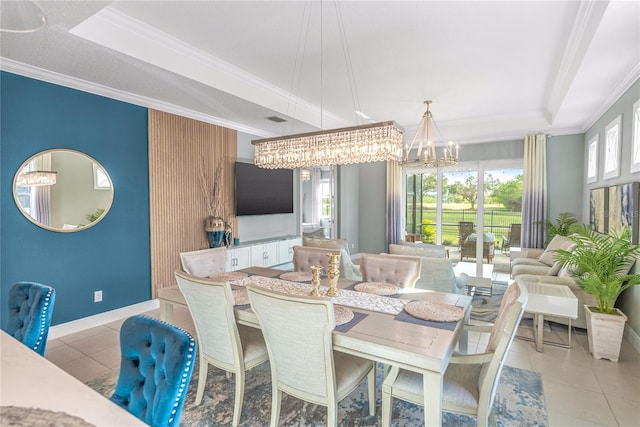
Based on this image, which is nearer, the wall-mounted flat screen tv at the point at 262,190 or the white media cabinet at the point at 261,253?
the white media cabinet at the point at 261,253

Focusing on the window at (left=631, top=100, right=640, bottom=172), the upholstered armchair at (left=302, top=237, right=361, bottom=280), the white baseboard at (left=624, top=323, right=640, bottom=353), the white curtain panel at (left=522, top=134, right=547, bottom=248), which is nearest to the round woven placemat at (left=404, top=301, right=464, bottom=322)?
the upholstered armchair at (left=302, top=237, right=361, bottom=280)

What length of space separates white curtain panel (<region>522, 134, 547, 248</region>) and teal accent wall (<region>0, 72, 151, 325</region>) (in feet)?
20.2

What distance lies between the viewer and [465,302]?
7.34 ft

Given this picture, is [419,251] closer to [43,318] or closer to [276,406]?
[276,406]

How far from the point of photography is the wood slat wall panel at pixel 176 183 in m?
4.11

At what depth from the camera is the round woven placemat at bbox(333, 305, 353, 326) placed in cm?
185

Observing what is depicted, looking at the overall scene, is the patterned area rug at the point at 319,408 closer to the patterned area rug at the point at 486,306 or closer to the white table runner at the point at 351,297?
the white table runner at the point at 351,297

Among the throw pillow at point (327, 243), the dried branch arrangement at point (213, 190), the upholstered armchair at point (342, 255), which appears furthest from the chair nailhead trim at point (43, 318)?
the dried branch arrangement at point (213, 190)

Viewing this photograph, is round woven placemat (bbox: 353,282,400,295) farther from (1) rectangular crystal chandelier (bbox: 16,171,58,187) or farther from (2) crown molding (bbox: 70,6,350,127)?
(1) rectangular crystal chandelier (bbox: 16,171,58,187)

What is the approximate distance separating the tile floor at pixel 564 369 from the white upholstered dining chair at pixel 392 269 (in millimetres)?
1040

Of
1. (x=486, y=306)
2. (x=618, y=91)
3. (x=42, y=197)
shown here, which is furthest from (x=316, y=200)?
Result: (x=618, y=91)

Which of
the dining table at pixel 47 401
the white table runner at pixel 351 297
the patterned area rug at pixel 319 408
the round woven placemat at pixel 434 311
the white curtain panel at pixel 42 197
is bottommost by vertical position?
the patterned area rug at pixel 319 408

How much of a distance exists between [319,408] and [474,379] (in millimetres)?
1023

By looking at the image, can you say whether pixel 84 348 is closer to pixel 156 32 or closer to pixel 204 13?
pixel 156 32
